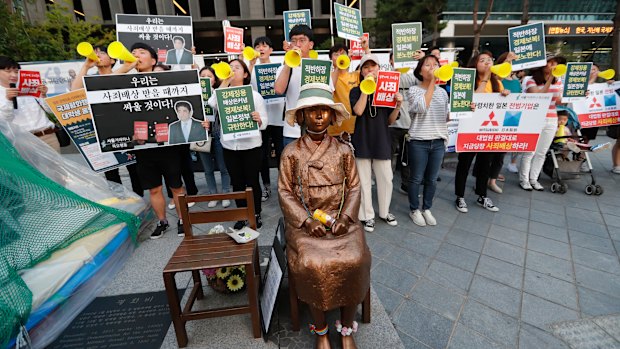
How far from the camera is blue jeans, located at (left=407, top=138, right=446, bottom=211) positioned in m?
3.79

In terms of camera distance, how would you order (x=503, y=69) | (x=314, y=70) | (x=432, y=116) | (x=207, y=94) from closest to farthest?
(x=314, y=70) < (x=432, y=116) < (x=503, y=69) < (x=207, y=94)

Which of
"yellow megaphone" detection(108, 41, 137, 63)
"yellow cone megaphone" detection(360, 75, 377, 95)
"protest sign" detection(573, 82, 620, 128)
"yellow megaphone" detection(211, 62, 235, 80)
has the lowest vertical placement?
"protest sign" detection(573, 82, 620, 128)

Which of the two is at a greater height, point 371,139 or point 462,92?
point 462,92

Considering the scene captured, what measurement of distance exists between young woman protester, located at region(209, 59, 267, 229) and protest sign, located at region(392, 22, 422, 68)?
2.22 meters

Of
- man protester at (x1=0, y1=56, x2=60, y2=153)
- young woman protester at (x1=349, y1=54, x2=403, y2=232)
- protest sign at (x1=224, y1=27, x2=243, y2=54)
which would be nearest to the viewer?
young woman protester at (x1=349, y1=54, x2=403, y2=232)

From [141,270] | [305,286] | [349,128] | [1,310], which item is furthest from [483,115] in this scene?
[1,310]

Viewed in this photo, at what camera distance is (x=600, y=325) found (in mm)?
2326

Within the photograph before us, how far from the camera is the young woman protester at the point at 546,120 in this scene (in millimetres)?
4715

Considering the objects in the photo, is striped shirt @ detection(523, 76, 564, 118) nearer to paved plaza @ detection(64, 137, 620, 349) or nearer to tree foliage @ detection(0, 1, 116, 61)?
paved plaza @ detection(64, 137, 620, 349)

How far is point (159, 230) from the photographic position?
3.91m

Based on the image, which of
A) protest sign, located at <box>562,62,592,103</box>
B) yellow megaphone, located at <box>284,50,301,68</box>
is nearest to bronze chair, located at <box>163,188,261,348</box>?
yellow megaphone, located at <box>284,50,301,68</box>

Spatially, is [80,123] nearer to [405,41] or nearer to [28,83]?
[28,83]

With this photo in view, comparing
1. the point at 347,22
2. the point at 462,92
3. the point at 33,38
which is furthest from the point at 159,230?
the point at 33,38

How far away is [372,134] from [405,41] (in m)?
1.71
